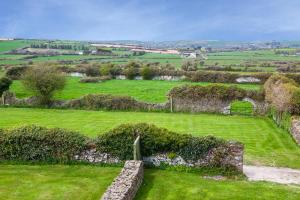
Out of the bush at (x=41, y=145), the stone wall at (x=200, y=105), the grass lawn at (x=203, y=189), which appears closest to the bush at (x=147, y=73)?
the stone wall at (x=200, y=105)

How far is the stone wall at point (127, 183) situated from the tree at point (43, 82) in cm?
2679

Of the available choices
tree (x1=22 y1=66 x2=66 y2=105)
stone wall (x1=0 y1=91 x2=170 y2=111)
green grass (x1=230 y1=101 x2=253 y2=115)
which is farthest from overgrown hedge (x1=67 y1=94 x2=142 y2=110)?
green grass (x1=230 y1=101 x2=253 y2=115)

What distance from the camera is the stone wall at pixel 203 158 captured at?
20.5 metres

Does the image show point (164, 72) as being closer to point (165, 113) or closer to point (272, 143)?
point (165, 113)

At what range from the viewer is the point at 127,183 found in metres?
17.0

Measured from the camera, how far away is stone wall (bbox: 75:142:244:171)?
20.5m

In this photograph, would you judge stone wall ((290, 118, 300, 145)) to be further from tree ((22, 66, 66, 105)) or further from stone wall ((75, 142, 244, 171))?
tree ((22, 66, 66, 105))

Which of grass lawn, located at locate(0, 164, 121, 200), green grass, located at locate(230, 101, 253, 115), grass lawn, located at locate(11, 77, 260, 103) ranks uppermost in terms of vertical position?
grass lawn, located at locate(0, 164, 121, 200)

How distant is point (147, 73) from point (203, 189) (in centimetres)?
5296

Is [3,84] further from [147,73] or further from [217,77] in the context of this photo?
[217,77]

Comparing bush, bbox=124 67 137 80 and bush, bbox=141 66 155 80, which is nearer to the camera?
bush, bbox=141 66 155 80

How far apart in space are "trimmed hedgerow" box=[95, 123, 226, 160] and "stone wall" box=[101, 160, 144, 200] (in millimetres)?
1455

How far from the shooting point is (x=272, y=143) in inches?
1116

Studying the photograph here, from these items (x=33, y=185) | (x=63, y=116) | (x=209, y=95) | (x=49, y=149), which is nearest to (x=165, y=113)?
(x=209, y=95)
